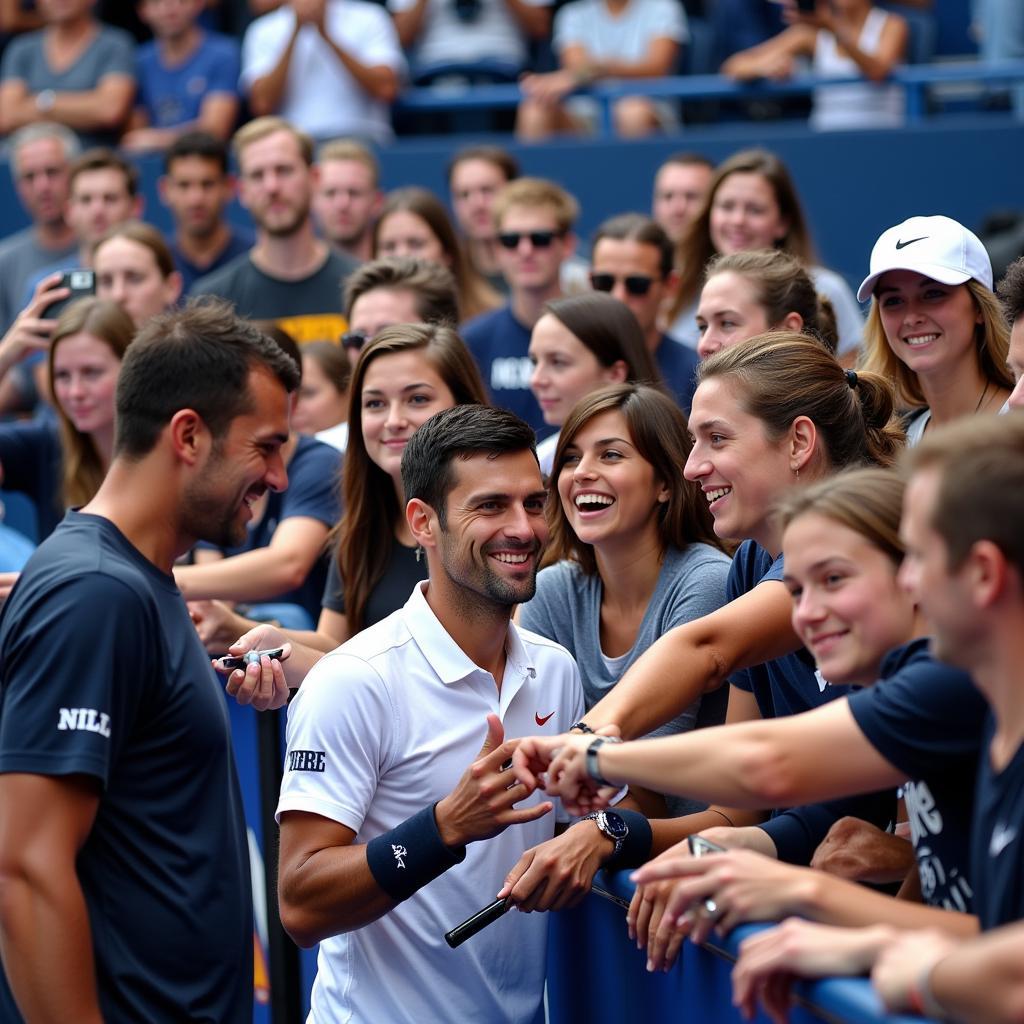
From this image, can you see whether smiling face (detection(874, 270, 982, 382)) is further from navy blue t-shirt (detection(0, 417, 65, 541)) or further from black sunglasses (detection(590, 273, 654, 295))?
Answer: navy blue t-shirt (detection(0, 417, 65, 541))

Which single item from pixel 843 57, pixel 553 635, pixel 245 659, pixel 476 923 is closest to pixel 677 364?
pixel 553 635

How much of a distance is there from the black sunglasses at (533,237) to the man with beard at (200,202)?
212 cm

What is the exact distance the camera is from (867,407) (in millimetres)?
→ 3969

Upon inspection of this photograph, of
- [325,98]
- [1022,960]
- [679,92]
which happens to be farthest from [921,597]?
[325,98]

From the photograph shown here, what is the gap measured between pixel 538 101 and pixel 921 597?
829 cm

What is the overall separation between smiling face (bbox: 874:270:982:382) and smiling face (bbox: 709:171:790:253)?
2.14 metres

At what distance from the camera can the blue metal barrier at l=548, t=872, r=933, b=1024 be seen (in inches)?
92.3

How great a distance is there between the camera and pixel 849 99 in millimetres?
9812

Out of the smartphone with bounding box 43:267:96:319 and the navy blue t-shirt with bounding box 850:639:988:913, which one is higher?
the smartphone with bounding box 43:267:96:319

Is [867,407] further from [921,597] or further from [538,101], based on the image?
[538,101]

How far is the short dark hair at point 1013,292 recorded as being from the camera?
4059mm

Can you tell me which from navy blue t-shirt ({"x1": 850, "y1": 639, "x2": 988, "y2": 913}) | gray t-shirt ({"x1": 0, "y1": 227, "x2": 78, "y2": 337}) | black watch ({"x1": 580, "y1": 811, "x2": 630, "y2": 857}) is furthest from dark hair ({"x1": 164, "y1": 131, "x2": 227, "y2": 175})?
navy blue t-shirt ({"x1": 850, "y1": 639, "x2": 988, "y2": 913})

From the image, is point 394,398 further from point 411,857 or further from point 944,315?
point 411,857

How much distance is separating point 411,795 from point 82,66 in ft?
28.5
